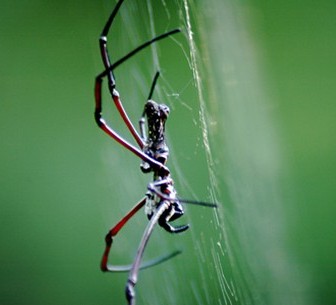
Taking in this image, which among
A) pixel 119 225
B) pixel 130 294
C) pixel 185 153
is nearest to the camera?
pixel 130 294

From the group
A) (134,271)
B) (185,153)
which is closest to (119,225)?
(134,271)

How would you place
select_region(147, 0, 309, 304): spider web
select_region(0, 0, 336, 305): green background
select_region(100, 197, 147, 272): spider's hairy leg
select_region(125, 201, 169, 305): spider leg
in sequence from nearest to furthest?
select_region(125, 201, 169, 305): spider leg < select_region(100, 197, 147, 272): spider's hairy leg < select_region(147, 0, 309, 304): spider web < select_region(0, 0, 336, 305): green background

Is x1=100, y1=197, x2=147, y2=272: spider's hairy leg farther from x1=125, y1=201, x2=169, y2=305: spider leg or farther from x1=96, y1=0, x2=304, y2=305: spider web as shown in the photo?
x1=96, y1=0, x2=304, y2=305: spider web

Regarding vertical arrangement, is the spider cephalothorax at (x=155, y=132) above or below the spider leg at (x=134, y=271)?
above

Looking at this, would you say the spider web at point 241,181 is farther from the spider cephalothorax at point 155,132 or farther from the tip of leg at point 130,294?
the tip of leg at point 130,294

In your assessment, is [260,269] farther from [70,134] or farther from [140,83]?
[70,134]

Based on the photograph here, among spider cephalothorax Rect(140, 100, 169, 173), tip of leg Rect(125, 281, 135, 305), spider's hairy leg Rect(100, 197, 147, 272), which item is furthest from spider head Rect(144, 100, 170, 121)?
tip of leg Rect(125, 281, 135, 305)

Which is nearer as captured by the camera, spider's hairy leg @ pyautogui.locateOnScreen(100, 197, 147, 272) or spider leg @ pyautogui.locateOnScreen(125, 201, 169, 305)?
spider leg @ pyautogui.locateOnScreen(125, 201, 169, 305)

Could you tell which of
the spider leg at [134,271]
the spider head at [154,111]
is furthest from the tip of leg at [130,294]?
the spider head at [154,111]

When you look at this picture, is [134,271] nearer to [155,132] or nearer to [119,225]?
[119,225]
